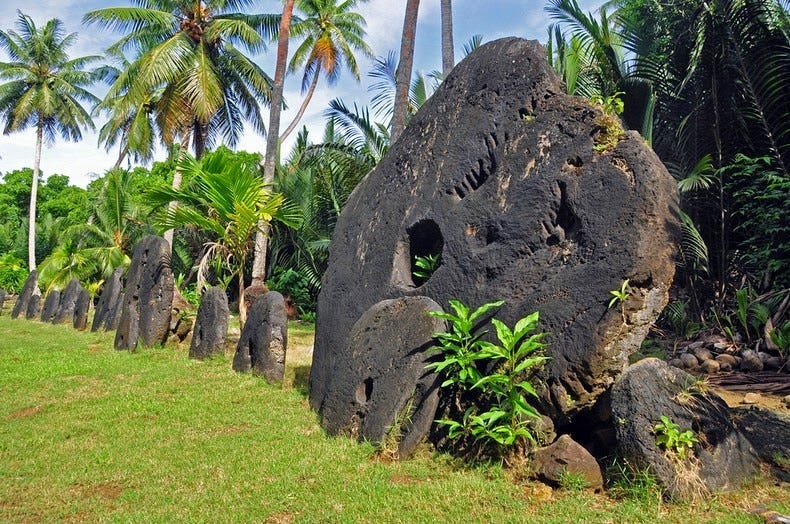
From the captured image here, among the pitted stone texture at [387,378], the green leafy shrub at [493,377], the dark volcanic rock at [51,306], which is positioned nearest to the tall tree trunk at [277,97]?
the dark volcanic rock at [51,306]

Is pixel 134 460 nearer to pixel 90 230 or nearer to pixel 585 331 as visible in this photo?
pixel 585 331

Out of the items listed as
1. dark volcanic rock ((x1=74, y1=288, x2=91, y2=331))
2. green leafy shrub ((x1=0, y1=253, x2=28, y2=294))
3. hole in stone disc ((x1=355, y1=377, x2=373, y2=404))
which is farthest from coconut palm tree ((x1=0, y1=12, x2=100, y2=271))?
hole in stone disc ((x1=355, y1=377, x2=373, y2=404))

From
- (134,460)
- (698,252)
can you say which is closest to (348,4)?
(698,252)

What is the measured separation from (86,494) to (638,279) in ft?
13.4

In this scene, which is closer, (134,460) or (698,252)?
(134,460)

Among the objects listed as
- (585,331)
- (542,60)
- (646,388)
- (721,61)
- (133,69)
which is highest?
(133,69)

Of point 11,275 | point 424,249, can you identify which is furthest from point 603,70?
point 11,275

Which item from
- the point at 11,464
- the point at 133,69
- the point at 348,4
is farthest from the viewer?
the point at 348,4

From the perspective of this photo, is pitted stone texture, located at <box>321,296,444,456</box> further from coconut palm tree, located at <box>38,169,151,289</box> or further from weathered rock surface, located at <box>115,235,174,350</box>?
coconut palm tree, located at <box>38,169,151,289</box>

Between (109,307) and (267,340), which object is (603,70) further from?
(109,307)

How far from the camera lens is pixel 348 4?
2617 cm

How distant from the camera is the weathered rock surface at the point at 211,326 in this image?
29.1 ft

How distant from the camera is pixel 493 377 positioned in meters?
4.17

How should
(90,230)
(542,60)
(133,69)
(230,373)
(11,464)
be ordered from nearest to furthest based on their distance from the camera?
(11,464), (542,60), (230,373), (133,69), (90,230)
